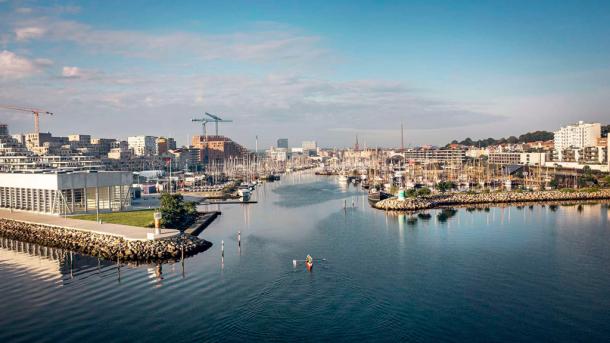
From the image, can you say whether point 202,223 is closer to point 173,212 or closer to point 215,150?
point 173,212

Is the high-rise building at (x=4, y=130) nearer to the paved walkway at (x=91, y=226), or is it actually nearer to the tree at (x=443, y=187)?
the paved walkway at (x=91, y=226)

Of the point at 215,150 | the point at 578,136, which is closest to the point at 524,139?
the point at 578,136

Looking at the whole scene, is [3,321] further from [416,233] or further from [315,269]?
[416,233]

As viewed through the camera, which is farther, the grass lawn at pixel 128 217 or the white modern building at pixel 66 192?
the white modern building at pixel 66 192

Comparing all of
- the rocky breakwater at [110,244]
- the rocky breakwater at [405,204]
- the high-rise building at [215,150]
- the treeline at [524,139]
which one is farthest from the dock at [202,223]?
the treeline at [524,139]

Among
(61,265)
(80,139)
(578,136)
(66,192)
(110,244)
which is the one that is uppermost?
(80,139)

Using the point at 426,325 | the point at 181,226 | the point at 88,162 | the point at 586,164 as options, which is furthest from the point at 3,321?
the point at 586,164
